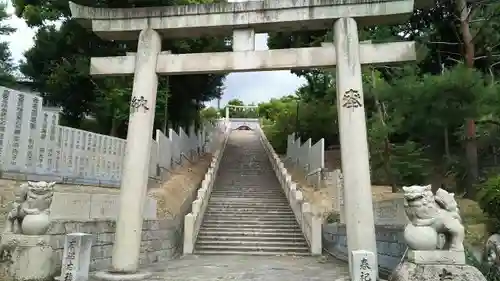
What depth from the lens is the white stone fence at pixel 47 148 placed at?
28.6 ft

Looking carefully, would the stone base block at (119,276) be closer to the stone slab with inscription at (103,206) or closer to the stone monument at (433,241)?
the stone slab with inscription at (103,206)

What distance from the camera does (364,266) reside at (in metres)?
6.51

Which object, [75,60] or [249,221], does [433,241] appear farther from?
[75,60]

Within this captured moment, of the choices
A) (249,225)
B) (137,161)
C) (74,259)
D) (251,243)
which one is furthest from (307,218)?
(74,259)

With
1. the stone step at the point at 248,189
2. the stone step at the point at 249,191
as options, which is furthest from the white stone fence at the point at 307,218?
the stone step at the point at 248,189

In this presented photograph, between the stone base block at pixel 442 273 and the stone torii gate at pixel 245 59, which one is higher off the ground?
the stone torii gate at pixel 245 59

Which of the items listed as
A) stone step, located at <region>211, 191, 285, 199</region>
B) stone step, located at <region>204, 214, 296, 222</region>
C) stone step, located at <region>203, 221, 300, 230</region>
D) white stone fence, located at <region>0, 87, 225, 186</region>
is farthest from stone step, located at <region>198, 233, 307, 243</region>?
stone step, located at <region>211, 191, 285, 199</region>

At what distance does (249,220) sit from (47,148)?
7.22 metres

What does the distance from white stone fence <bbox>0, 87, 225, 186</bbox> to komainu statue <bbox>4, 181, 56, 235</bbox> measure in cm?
197

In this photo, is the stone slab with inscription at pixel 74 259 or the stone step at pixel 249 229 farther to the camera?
the stone step at pixel 249 229

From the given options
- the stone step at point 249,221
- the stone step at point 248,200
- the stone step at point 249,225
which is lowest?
the stone step at point 249,225

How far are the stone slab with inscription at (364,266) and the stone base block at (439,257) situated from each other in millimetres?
762

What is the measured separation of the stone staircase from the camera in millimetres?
12953

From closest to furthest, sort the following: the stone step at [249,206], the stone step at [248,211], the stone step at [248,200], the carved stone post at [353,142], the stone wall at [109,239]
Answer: the carved stone post at [353,142], the stone wall at [109,239], the stone step at [248,211], the stone step at [249,206], the stone step at [248,200]
